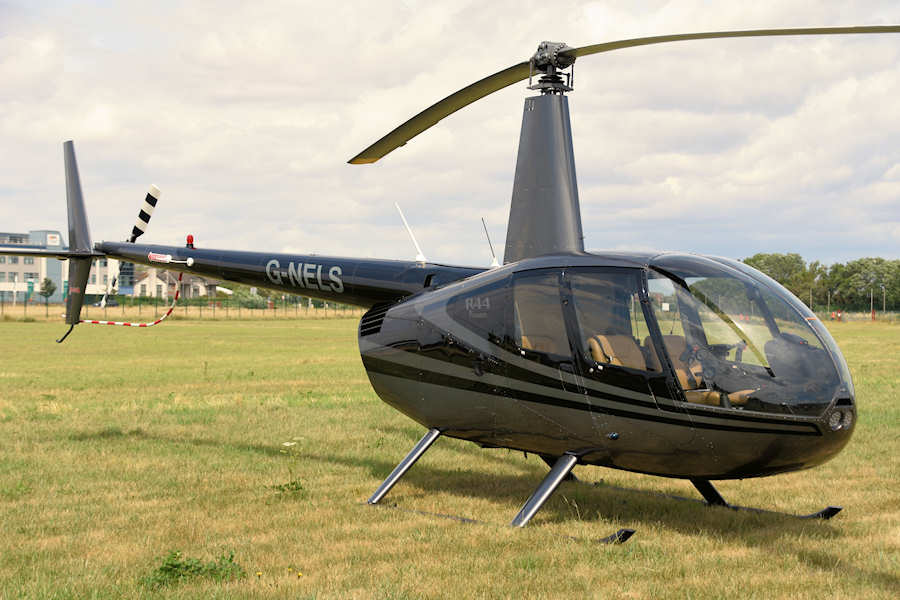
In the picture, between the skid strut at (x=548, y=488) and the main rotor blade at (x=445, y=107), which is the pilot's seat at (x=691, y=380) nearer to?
the skid strut at (x=548, y=488)

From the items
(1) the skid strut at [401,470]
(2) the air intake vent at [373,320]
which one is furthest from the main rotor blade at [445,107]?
(1) the skid strut at [401,470]

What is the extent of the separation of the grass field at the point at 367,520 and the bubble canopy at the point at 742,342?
4.46 ft

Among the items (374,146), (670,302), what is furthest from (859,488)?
(374,146)

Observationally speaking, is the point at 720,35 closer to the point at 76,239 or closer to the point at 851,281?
the point at 76,239

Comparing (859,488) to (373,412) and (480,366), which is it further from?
(373,412)

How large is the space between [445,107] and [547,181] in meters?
1.37

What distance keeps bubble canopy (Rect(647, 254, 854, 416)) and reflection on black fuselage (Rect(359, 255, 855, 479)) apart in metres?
0.07

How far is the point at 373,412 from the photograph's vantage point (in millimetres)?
15367

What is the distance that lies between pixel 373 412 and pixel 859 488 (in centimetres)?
868

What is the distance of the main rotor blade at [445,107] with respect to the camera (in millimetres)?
8484

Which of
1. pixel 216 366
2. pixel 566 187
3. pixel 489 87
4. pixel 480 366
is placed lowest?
pixel 216 366

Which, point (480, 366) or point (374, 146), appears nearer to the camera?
point (480, 366)

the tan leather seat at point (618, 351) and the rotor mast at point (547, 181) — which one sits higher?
the rotor mast at point (547, 181)

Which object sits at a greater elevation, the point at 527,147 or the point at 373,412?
the point at 527,147
